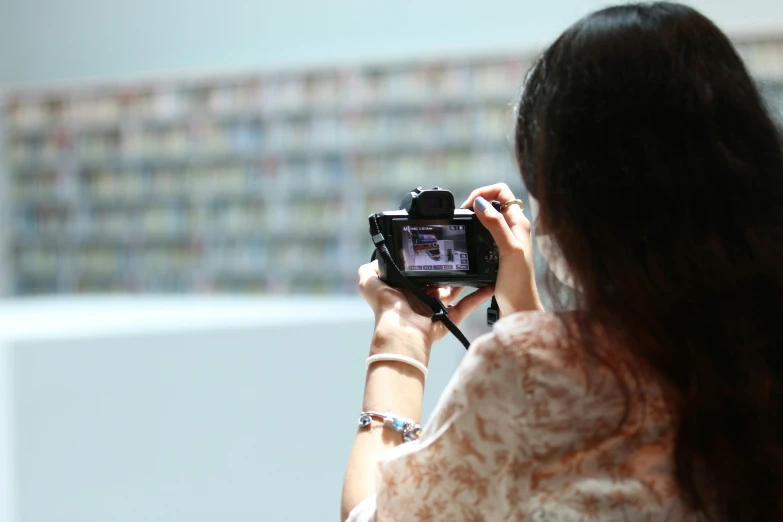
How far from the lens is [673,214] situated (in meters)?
0.49

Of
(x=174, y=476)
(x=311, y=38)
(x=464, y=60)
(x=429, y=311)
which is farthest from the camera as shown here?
(x=464, y=60)

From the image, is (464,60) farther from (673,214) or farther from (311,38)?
(673,214)

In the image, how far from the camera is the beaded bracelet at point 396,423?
0.61 meters

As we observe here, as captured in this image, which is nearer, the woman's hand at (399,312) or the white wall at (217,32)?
the woman's hand at (399,312)

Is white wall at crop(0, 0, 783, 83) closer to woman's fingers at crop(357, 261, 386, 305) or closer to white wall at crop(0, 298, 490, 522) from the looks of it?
white wall at crop(0, 298, 490, 522)

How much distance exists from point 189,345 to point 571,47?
152 cm

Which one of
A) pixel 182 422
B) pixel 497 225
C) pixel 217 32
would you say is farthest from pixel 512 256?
pixel 217 32

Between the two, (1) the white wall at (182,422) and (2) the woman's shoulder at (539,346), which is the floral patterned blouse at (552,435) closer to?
(2) the woman's shoulder at (539,346)

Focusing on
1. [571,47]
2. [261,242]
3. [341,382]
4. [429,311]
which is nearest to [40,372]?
[341,382]

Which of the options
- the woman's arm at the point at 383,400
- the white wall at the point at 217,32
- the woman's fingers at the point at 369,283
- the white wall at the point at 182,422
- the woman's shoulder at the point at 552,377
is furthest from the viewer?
the white wall at the point at 217,32

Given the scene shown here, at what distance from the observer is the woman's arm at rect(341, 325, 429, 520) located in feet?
1.94

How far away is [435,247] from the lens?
757 millimetres

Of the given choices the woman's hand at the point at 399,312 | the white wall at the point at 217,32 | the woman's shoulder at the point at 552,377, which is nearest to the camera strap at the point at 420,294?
the woman's hand at the point at 399,312

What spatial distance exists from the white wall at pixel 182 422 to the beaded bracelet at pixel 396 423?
1.14 metres
